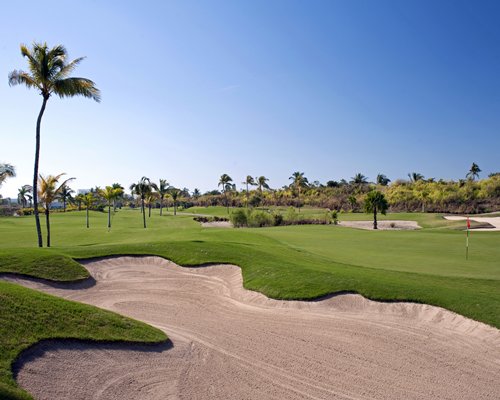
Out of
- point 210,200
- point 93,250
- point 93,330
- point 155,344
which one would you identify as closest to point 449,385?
point 155,344

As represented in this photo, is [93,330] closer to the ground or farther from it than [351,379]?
farther from it

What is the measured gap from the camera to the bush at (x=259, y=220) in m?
62.3

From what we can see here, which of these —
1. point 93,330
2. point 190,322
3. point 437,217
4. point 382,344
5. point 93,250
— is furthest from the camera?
point 437,217

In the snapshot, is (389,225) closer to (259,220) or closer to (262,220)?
(262,220)

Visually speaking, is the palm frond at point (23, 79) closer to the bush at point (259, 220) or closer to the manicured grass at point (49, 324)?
the manicured grass at point (49, 324)

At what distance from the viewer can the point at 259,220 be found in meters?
62.8

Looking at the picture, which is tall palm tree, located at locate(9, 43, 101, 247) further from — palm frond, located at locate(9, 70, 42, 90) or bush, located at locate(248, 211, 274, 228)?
bush, located at locate(248, 211, 274, 228)

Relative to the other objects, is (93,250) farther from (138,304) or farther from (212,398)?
(212,398)

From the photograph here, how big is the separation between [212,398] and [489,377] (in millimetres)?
6836

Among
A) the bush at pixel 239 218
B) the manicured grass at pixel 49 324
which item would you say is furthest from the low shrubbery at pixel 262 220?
the manicured grass at pixel 49 324

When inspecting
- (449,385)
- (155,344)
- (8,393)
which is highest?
(8,393)

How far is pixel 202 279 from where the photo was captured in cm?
1792

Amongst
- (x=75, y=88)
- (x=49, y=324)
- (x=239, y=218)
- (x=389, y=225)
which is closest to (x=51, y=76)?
(x=75, y=88)

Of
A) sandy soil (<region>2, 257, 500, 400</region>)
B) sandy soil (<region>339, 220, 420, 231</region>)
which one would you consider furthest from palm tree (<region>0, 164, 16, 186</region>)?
sandy soil (<region>339, 220, 420, 231</region>)
